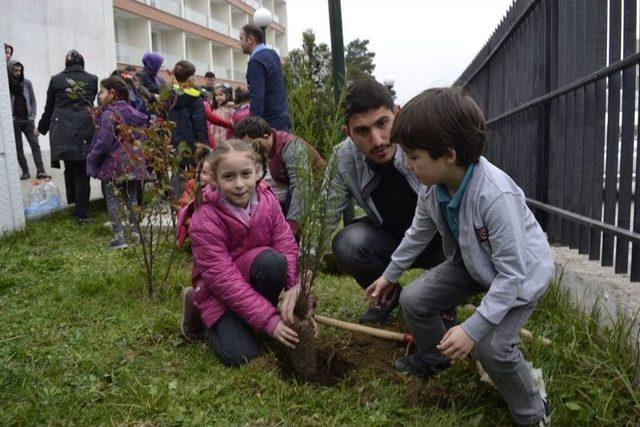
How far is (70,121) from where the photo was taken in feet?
20.3

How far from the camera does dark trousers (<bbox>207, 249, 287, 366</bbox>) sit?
2674 millimetres

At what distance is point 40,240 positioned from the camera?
16.9ft

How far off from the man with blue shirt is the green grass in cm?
259

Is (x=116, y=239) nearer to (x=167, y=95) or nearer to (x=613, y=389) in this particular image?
(x=167, y=95)

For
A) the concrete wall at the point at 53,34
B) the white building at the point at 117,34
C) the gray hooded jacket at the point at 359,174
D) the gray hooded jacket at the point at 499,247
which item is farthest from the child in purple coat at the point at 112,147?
the concrete wall at the point at 53,34

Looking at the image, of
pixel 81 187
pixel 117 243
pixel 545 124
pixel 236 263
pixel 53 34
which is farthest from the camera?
pixel 53 34

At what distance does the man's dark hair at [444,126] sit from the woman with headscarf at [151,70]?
17.5 ft

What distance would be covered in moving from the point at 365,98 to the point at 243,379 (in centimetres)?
139

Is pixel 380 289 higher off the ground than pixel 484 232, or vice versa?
pixel 484 232

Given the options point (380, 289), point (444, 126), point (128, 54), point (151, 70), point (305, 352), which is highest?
point (128, 54)

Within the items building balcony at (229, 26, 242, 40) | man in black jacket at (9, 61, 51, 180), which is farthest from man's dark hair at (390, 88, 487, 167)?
building balcony at (229, 26, 242, 40)

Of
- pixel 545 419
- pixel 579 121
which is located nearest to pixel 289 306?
pixel 545 419

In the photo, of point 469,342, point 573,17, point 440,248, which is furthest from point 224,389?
point 573,17

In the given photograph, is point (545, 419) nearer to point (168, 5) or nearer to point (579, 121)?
point (579, 121)
